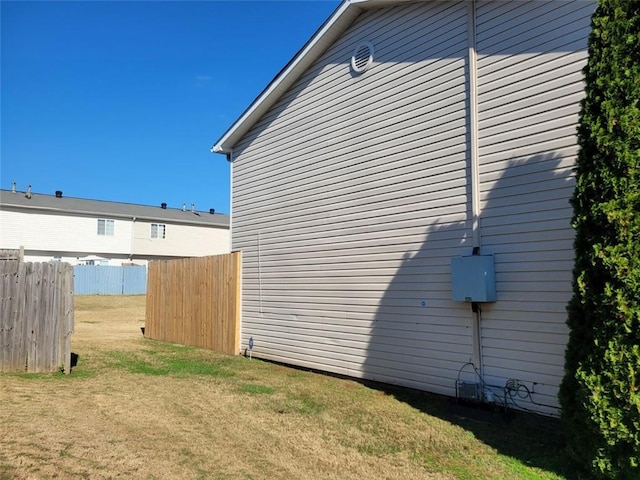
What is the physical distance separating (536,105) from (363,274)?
3388 millimetres

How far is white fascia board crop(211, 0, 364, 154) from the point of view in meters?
7.72

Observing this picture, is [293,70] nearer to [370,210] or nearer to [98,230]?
[370,210]

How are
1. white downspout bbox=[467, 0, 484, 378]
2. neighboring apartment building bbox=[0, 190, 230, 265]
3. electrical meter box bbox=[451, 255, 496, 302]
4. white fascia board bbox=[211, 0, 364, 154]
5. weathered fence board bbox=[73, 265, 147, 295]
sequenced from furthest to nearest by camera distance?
1. weathered fence board bbox=[73, 265, 147, 295]
2. neighboring apartment building bbox=[0, 190, 230, 265]
3. white fascia board bbox=[211, 0, 364, 154]
4. white downspout bbox=[467, 0, 484, 378]
5. electrical meter box bbox=[451, 255, 496, 302]

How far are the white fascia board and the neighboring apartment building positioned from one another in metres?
21.8

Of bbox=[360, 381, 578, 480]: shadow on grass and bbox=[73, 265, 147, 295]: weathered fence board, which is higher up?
bbox=[73, 265, 147, 295]: weathered fence board

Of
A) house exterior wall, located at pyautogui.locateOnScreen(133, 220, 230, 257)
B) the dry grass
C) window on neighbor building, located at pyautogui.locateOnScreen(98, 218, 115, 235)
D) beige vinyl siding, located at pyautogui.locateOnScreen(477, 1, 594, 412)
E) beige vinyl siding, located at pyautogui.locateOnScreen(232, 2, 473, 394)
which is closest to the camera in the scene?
the dry grass

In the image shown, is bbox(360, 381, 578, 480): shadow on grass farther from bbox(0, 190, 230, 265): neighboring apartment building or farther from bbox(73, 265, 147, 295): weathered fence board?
bbox(0, 190, 230, 265): neighboring apartment building

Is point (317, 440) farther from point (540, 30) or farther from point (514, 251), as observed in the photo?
point (540, 30)

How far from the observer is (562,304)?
5.06 meters

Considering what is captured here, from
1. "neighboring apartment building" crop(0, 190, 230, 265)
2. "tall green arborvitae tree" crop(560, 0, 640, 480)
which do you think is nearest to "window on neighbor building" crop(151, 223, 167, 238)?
"neighboring apartment building" crop(0, 190, 230, 265)

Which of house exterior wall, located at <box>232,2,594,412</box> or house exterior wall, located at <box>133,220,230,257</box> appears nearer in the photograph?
house exterior wall, located at <box>232,2,594,412</box>

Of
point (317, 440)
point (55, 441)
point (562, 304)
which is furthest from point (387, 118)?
point (55, 441)

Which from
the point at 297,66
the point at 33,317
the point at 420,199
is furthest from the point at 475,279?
the point at 33,317

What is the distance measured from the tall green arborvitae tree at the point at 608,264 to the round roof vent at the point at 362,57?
4.19 meters
